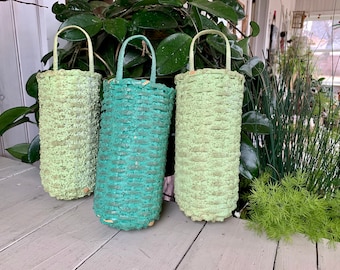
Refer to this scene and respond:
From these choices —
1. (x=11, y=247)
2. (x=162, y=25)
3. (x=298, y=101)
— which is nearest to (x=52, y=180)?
(x=11, y=247)

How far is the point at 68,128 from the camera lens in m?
0.53

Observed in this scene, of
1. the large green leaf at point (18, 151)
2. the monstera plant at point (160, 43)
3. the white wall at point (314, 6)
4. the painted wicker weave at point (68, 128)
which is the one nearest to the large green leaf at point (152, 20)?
the monstera plant at point (160, 43)

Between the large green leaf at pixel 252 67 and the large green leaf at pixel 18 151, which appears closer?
the large green leaf at pixel 252 67

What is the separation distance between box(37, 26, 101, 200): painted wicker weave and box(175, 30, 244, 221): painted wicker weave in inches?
7.0

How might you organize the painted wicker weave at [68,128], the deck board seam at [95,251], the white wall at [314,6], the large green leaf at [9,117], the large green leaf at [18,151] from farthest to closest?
1. the white wall at [314,6]
2. the large green leaf at [18,151]
3. the large green leaf at [9,117]
4. the painted wicker weave at [68,128]
5. the deck board seam at [95,251]

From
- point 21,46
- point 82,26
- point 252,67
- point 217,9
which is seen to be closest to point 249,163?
point 252,67

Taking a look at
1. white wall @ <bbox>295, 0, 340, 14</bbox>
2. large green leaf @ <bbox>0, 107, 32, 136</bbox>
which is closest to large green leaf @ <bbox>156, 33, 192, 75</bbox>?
large green leaf @ <bbox>0, 107, 32, 136</bbox>

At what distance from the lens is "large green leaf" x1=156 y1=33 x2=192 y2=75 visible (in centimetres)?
51

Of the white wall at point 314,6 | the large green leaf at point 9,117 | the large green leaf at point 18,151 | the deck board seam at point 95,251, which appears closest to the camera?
the deck board seam at point 95,251

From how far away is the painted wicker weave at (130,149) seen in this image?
444 mm

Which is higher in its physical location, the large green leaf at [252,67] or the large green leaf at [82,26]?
the large green leaf at [82,26]

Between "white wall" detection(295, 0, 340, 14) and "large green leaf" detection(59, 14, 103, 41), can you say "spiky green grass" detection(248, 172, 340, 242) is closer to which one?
"large green leaf" detection(59, 14, 103, 41)

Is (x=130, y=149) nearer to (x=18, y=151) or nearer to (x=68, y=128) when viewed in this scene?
(x=68, y=128)

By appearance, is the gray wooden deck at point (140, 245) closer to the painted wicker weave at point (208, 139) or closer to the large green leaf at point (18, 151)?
the painted wicker weave at point (208, 139)
